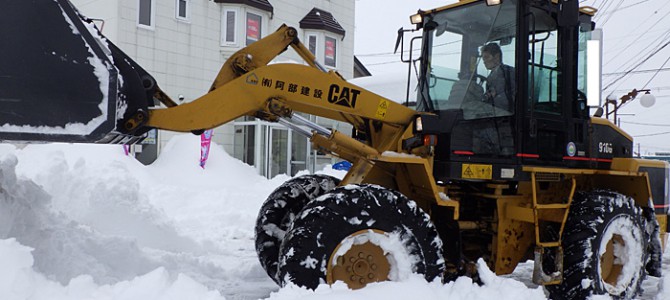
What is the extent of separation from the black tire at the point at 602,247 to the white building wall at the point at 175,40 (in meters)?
11.7

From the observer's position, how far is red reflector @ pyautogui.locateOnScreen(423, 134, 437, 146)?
446 centimetres

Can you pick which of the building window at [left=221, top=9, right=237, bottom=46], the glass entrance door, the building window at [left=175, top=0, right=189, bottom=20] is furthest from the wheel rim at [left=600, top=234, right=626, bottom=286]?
the building window at [left=221, top=9, right=237, bottom=46]

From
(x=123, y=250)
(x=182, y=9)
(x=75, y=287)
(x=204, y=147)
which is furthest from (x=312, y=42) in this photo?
(x=75, y=287)

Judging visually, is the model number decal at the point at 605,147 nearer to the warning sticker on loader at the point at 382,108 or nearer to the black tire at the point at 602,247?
the black tire at the point at 602,247

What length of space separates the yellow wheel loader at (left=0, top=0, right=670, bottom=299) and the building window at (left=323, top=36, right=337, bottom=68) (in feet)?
47.9

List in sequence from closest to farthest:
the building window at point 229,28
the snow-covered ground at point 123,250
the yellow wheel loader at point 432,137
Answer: the yellow wheel loader at point 432,137
the snow-covered ground at point 123,250
the building window at point 229,28

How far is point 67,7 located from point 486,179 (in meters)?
3.28

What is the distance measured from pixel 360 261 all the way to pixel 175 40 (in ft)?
42.4

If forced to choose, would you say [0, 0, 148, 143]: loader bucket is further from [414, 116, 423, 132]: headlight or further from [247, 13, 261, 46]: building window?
[247, 13, 261, 46]: building window

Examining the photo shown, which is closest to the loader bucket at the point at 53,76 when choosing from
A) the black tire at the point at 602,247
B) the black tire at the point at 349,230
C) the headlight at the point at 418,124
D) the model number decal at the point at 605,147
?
the black tire at the point at 349,230

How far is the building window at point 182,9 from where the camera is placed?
50.2 ft

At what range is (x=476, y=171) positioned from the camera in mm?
4598

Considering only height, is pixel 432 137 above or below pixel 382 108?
below

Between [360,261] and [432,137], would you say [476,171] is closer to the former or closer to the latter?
[432,137]
